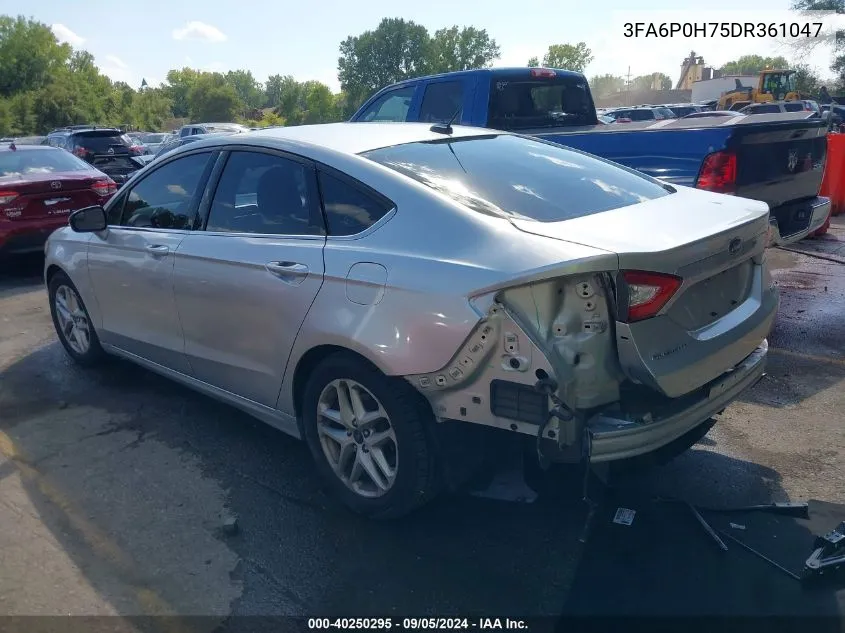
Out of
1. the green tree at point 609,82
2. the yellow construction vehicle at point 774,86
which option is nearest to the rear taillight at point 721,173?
the yellow construction vehicle at point 774,86

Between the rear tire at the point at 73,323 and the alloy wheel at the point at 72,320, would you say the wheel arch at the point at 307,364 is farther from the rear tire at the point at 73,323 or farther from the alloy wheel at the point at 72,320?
the alloy wheel at the point at 72,320

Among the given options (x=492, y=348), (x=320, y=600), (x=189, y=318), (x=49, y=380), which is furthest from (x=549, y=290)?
(x=49, y=380)

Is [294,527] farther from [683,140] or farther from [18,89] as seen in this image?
[18,89]

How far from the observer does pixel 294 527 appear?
11.0ft

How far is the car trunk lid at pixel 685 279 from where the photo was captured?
8.87 ft

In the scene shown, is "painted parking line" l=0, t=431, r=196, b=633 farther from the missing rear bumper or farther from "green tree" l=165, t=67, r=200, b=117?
"green tree" l=165, t=67, r=200, b=117

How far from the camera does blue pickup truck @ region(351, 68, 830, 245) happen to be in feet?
18.4

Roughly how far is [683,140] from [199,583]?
4.73 meters

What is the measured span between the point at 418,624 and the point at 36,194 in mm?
7797

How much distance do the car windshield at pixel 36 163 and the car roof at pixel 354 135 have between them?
6.18 metres

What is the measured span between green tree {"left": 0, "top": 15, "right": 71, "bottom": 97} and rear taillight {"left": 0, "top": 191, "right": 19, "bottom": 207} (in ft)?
203

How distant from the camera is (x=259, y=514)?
3.49m

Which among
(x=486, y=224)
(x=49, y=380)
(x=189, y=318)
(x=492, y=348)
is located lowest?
(x=49, y=380)

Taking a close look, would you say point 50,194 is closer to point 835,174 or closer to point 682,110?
point 835,174
